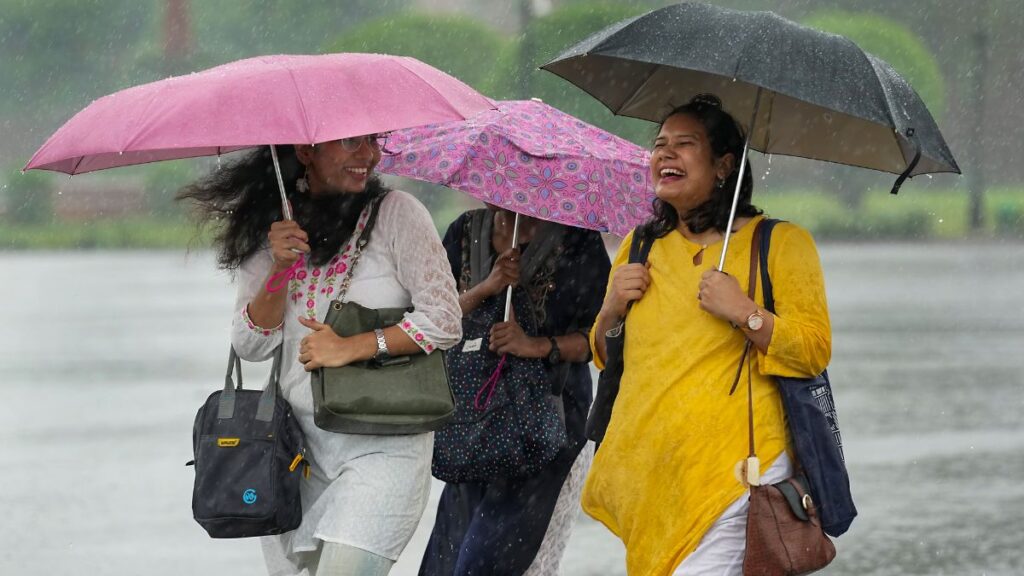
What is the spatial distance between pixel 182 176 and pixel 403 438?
44774 millimetres

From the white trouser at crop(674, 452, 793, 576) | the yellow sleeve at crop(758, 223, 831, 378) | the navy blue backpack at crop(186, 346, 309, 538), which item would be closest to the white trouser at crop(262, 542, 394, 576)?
the navy blue backpack at crop(186, 346, 309, 538)

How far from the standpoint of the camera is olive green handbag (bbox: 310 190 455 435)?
4.29 metres

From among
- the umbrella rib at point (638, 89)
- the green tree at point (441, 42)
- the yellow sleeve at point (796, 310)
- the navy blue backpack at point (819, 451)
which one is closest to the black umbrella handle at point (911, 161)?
the yellow sleeve at point (796, 310)

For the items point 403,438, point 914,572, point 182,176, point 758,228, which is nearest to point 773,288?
point 758,228

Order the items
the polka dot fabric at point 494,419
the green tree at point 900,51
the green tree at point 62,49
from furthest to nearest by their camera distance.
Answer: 1. the green tree at point 62,49
2. the green tree at point 900,51
3. the polka dot fabric at point 494,419

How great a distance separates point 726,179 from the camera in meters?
4.35

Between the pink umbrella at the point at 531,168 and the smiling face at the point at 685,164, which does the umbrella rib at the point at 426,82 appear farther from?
the pink umbrella at the point at 531,168

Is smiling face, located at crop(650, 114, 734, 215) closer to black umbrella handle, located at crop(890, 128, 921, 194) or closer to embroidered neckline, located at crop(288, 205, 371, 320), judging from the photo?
black umbrella handle, located at crop(890, 128, 921, 194)

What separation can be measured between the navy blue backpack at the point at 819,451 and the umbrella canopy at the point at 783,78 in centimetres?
65

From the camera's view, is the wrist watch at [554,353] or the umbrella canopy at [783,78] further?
the wrist watch at [554,353]

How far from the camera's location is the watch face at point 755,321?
13.2ft

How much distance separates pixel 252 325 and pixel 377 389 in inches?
14.6

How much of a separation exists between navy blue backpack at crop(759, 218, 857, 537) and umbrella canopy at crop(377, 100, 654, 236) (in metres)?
1.14

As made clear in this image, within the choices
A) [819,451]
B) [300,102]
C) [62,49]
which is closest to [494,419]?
[819,451]
